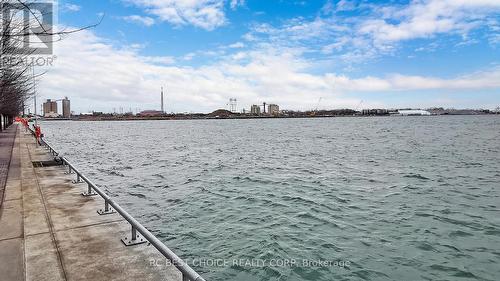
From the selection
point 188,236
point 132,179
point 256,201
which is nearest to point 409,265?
point 188,236

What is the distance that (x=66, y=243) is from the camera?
20.4ft

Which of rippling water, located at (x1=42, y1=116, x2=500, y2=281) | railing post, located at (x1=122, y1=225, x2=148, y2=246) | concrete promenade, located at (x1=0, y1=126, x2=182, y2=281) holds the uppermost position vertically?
railing post, located at (x1=122, y1=225, x2=148, y2=246)

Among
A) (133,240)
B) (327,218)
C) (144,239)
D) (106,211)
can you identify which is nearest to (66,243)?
(133,240)

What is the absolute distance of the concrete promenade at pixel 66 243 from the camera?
5043 mm

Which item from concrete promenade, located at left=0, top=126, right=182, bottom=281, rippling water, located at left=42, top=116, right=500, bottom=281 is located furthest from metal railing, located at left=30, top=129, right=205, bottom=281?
rippling water, located at left=42, top=116, right=500, bottom=281

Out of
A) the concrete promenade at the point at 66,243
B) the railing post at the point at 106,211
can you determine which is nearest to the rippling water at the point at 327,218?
the railing post at the point at 106,211

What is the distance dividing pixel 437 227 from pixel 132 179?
16.0m

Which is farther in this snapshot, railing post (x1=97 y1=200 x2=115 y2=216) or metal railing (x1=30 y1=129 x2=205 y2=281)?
railing post (x1=97 y1=200 x2=115 y2=216)

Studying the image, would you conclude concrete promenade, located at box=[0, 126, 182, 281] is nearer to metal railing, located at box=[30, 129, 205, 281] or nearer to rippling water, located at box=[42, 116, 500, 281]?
metal railing, located at box=[30, 129, 205, 281]

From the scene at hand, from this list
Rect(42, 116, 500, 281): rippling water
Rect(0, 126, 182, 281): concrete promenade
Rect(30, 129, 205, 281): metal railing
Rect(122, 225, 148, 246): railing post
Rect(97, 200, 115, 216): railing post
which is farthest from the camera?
Rect(42, 116, 500, 281): rippling water

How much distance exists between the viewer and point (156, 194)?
1580cm

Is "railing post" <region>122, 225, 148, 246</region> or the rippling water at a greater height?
"railing post" <region>122, 225, 148, 246</region>

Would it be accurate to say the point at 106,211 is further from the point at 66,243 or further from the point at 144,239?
the point at 144,239

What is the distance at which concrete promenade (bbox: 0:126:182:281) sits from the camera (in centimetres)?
504
